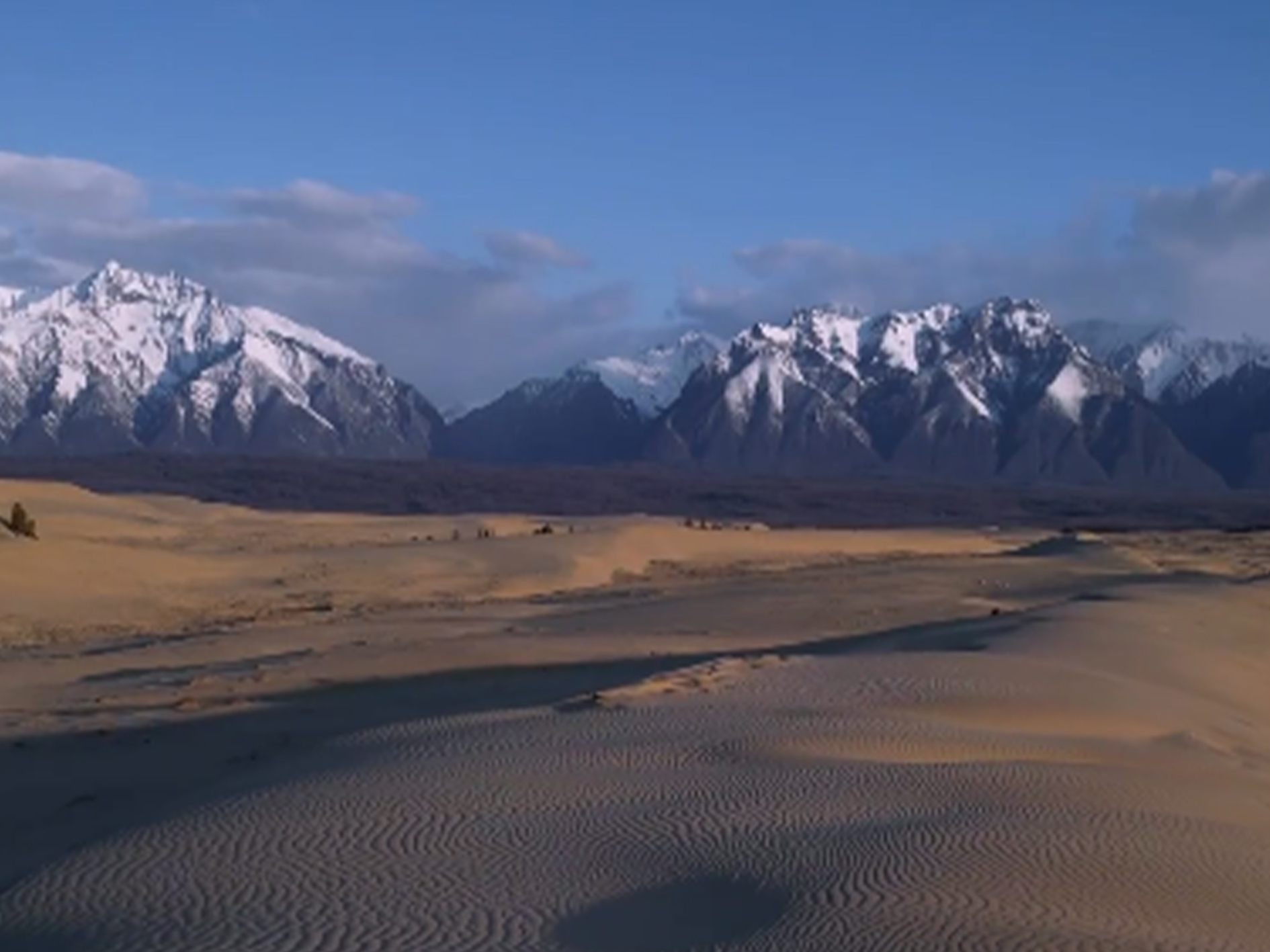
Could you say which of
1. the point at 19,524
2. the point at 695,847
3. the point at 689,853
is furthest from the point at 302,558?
the point at 689,853

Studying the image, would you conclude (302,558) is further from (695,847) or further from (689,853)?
(689,853)

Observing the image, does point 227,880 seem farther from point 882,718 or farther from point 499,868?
point 882,718

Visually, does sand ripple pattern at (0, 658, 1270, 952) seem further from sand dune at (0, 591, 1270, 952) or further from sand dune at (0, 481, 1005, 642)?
sand dune at (0, 481, 1005, 642)

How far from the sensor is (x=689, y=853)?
12367 mm

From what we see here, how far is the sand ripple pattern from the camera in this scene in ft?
34.5

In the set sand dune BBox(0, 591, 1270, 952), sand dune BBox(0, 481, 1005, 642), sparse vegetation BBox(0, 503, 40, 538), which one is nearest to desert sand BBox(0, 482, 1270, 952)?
sand dune BBox(0, 591, 1270, 952)

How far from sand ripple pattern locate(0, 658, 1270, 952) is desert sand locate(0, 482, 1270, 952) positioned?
0.04 meters

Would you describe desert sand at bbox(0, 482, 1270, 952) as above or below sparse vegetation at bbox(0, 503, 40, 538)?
below

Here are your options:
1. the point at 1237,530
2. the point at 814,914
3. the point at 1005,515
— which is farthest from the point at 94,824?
the point at 1005,515

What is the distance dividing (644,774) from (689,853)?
3.03 meters

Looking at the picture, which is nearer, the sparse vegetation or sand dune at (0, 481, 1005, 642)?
sand dune at (0, 481, 1005, 642)

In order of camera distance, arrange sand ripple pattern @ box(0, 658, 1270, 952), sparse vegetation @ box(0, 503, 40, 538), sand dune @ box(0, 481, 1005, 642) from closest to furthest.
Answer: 1. sand ripple pattern @ box(0, 658, 1270, 952)
2. sand dune @ box(0, 481, 1005, 642)
3. sparse vegetation @ box(0, 503, 40, 538)

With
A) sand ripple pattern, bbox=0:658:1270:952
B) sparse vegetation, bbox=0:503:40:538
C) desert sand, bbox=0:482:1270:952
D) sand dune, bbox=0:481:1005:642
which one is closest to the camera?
sand ripple pattern, bbox=0:658:1270:952

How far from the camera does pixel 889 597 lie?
39156 mm
